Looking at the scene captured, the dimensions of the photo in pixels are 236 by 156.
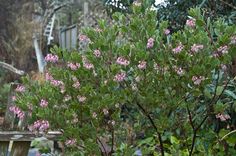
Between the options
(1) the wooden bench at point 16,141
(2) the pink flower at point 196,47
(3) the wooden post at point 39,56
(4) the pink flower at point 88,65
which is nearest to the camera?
(2) the pink flower at point 196,47

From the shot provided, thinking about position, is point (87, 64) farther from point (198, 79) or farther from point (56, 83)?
point (198, 79)

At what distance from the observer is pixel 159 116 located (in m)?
2.13

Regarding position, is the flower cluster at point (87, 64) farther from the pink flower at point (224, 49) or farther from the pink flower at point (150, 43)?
the pink flower at point (224, 49)

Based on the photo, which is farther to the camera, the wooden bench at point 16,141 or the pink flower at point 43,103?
the wooden bench at point 16,141

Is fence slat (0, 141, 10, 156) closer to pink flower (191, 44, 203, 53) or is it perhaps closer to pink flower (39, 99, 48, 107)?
pink flower (39, 99, 48, 107)

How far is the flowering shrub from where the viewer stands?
1988 mm

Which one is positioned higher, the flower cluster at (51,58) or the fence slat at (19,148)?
the flower cluster at (51,58)

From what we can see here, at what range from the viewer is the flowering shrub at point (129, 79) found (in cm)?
199

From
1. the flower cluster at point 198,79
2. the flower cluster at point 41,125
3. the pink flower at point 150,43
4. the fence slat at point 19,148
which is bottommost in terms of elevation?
the fence slat at point 19,148

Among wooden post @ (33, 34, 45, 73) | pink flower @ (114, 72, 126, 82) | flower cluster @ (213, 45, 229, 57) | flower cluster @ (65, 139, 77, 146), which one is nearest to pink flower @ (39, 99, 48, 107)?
flower cluster @ (65, 139, 77, 146)

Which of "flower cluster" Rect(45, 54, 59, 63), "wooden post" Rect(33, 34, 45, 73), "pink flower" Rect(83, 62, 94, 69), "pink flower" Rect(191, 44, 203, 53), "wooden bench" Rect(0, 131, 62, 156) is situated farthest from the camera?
"wooden post" Rect(33, 34, 45, 73)

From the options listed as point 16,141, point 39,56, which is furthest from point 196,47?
point 39,56

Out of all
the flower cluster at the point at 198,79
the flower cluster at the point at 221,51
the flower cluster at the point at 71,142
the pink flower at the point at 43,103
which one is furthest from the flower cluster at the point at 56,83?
the flower cluster at the point at 221,51

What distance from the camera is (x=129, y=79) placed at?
2.08 m
